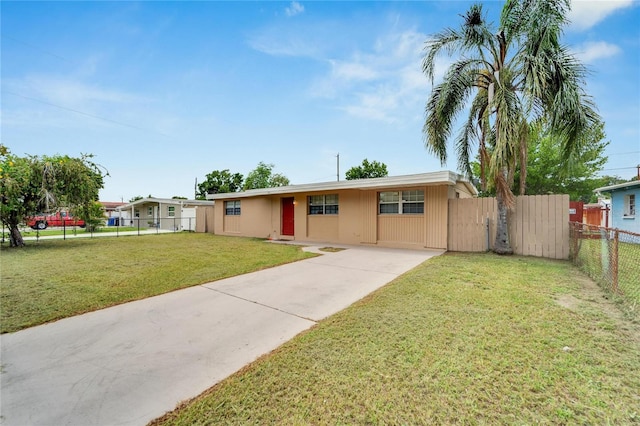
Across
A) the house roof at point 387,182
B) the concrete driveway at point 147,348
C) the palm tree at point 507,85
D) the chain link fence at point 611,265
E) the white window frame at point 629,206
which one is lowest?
the concrete driveway at point 147,348

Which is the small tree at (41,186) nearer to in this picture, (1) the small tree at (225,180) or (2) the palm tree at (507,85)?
(2) the palm tree at (507,85)

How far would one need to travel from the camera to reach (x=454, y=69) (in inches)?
319

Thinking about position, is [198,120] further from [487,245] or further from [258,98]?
[487,245]

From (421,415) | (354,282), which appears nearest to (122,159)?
(354,282)

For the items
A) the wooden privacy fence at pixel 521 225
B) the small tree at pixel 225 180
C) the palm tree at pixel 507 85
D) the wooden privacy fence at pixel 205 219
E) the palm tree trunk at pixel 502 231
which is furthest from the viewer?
the small tree at pixel 225 180

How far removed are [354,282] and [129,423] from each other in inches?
158

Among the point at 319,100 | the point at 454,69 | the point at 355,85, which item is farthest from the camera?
the point at 319,100

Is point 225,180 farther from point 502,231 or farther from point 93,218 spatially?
point 502,231

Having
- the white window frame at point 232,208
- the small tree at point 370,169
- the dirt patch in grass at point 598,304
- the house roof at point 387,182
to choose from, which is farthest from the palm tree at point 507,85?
the small tree at point 370,169

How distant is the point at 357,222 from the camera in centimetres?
1109

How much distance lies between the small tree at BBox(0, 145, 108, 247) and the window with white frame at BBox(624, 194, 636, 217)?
945 inches

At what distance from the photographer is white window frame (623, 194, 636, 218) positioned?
12312 mm

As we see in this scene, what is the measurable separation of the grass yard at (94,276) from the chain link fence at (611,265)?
642cm

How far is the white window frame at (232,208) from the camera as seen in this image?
52.5 ft
